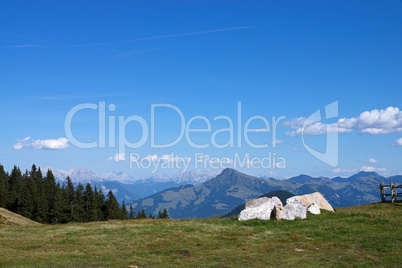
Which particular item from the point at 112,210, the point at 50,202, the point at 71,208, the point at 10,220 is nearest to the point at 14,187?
the point at 50,202

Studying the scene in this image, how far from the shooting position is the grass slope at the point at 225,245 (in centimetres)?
1922

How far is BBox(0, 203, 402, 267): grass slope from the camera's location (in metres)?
19.2

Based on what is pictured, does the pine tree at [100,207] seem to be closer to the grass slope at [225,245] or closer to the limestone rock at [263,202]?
the grass slope at [225,245]

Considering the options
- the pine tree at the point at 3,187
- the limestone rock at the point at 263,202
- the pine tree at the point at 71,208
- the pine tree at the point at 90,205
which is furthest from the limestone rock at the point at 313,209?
the pine tree at the point at 3,187

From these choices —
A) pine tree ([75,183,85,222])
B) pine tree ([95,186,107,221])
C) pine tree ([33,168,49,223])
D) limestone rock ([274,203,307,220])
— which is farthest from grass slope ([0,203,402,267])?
pine tree ([95,186,107,221])

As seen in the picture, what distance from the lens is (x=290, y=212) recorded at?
34.3 meters

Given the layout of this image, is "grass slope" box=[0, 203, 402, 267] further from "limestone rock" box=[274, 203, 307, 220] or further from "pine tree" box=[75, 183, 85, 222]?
"pine tree" box=[75, 183, 85, 222]

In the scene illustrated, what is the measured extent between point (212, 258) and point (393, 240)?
42.9ft

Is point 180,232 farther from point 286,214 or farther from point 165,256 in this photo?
point 286,214

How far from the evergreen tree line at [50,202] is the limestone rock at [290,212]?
107 metres

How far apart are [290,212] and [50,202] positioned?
115143 mm

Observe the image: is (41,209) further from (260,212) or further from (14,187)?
(260,212)

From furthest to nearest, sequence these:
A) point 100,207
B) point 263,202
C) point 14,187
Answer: point 100,207 < point 14,187 < point 263,202

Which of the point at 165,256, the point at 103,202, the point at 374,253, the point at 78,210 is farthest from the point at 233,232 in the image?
the point at 103,202
